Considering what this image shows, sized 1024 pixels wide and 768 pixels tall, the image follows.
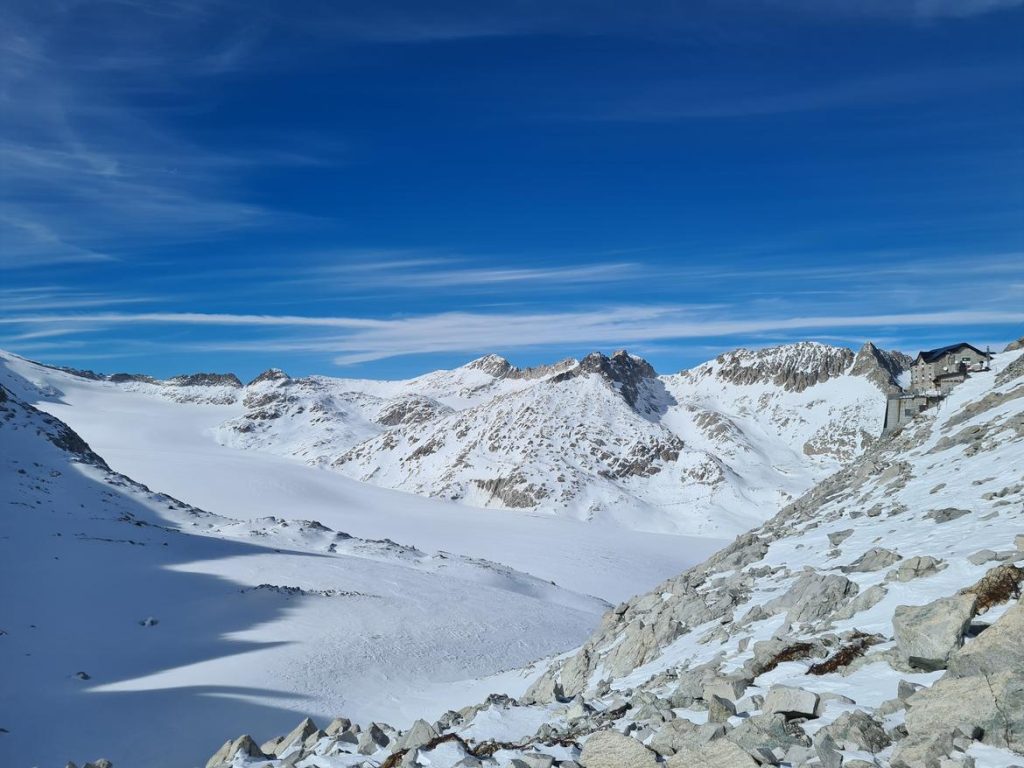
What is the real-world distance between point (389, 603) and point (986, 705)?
140 feet

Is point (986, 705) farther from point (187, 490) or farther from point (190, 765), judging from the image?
point (187, 490)

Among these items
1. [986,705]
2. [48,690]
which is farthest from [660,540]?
[986,705]

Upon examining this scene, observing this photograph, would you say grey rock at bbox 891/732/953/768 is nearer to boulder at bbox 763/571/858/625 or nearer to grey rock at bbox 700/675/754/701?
grey rock at bbox 700/675/754/701

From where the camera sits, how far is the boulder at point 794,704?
9.72m

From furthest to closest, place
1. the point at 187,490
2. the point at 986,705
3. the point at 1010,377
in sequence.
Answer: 1. the point at 187,490
2. the point at 1010,377
3. the point at 986,705

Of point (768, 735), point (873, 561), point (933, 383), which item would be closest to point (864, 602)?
point (873, 561)

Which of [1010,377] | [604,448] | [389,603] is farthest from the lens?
[604,448]

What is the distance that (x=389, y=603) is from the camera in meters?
47.5

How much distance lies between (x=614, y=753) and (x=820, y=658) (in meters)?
4.67

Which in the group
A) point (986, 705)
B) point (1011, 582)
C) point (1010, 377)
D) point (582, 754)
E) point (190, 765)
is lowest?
point (190, 765)

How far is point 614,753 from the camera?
9.69 m

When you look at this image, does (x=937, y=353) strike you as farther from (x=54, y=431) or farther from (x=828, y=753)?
(x=54, y=431)

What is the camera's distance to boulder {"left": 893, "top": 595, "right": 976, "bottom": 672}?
991cm

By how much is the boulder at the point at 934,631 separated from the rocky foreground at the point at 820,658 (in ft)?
0.08
